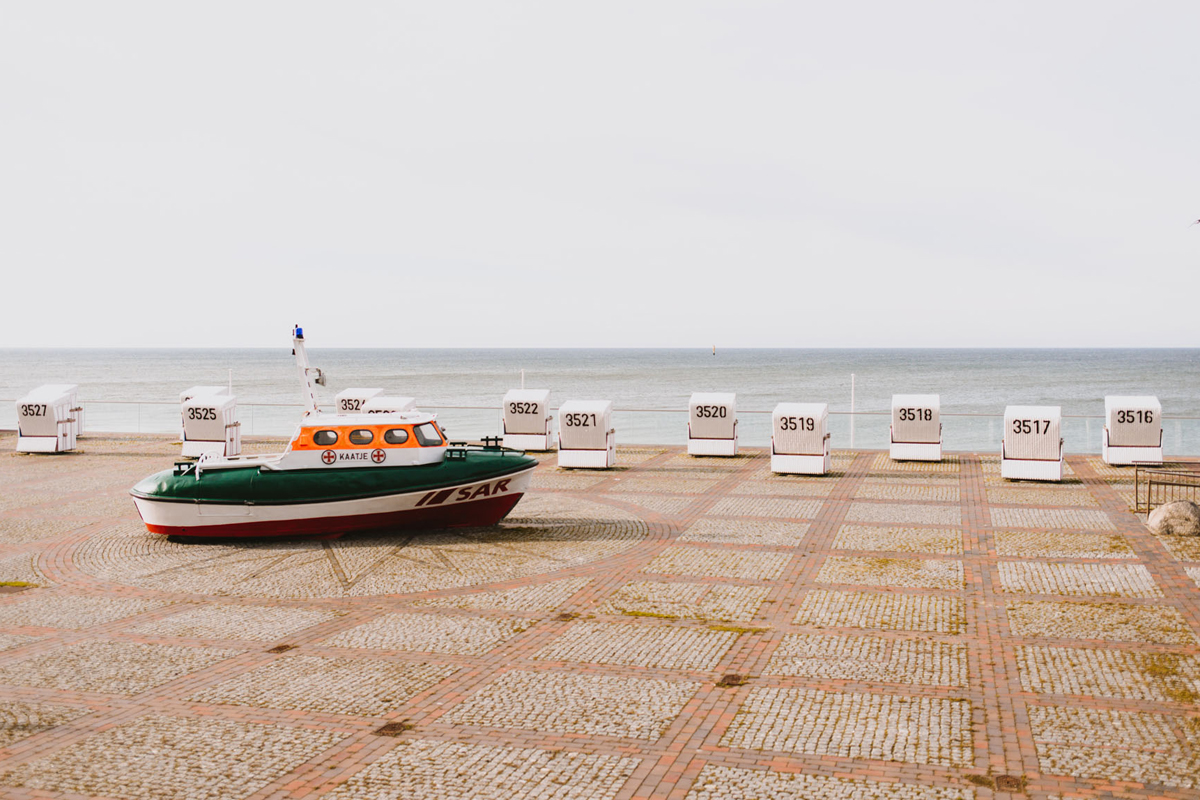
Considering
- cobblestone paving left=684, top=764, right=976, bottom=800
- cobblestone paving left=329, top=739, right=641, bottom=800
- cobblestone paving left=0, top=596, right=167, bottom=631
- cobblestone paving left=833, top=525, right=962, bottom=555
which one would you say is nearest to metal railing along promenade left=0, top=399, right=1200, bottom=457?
cobblestone paving left=833, top=525, right=962, bottom=555

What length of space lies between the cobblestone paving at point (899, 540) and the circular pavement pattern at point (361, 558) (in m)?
3.28

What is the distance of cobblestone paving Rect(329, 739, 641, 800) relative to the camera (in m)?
7.18

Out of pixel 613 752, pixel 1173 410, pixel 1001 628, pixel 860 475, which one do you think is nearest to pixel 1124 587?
pixel 1001 628

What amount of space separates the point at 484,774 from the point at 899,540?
32.9ft

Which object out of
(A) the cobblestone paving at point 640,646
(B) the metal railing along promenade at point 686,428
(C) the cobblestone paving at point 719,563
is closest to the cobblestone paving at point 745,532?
(C) the cobblestone paving at point 719,563

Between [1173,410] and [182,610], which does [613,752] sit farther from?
[1173,410]

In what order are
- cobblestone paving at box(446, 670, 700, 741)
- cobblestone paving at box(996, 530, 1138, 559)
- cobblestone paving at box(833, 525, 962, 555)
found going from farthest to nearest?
cobblestone paving at box(833, 525, 962, 555) → cobblestone paving at box(996, 530, 1138, 559) → cobblestone paving at box(446, 670, 700, 741)

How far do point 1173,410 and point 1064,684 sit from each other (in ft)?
225

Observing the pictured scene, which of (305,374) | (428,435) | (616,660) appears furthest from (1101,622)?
(305,374)

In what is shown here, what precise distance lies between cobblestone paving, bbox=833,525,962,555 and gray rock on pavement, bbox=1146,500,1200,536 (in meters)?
3.06

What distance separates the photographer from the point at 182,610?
12.1 metres

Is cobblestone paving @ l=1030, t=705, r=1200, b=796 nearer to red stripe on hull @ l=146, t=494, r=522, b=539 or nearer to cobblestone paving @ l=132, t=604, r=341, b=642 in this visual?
cobblestone paving @ l=132, t=604, r=341, b=642

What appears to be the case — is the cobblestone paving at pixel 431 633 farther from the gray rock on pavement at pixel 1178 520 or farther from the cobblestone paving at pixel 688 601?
the gray rock on pavement at pixel 1178 520

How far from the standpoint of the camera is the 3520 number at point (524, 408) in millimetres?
27125
